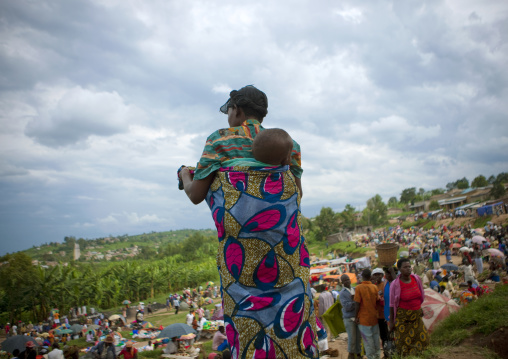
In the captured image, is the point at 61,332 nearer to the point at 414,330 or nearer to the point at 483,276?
the point at 414,330

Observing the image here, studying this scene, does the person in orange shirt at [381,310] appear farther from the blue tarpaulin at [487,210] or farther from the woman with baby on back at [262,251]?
the blue tarpaulin at [487,210]

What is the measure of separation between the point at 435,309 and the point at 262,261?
19.7 feet

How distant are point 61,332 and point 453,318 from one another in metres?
17.1

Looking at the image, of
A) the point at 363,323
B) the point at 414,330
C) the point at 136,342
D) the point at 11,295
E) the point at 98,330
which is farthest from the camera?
the point at 11,295

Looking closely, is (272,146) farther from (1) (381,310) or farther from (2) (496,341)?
(1) (381,310)

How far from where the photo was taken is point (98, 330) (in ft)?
51.8

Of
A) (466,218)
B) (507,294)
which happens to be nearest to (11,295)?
(507,294)

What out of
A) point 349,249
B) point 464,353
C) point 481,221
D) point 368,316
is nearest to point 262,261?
point 464,353

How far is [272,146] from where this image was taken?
1.34 meters

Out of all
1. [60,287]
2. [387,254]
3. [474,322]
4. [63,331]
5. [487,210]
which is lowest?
[63,331]

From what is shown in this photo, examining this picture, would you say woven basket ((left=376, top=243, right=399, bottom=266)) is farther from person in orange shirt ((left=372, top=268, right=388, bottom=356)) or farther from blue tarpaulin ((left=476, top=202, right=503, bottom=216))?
blue tarpaulin ((left=476, top=202, right=503, bottom=216))

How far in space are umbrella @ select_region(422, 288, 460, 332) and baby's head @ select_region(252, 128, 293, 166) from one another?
5789 mm

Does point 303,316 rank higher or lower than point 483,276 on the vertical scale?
higher

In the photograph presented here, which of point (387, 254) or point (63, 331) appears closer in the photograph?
point (387, 254)
